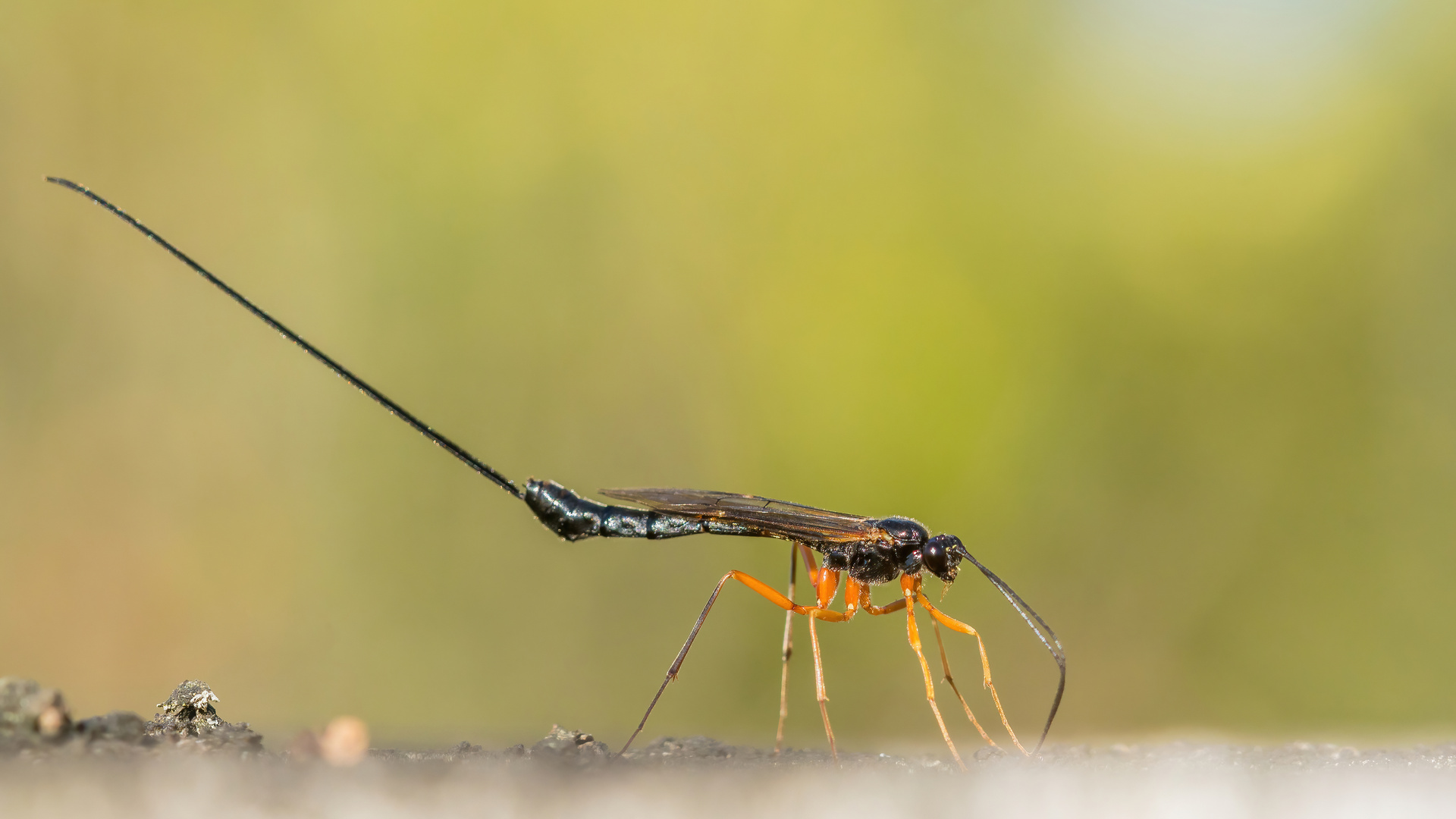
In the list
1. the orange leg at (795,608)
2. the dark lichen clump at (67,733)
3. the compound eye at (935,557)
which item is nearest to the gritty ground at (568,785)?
the dark lichen clump at (67,733)

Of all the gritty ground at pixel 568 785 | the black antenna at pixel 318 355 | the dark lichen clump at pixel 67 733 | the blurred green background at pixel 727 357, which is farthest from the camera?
the blurred green background at pixel 727 357

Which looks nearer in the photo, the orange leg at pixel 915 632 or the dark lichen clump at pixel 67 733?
the dark lichen clump at pixel 67 733

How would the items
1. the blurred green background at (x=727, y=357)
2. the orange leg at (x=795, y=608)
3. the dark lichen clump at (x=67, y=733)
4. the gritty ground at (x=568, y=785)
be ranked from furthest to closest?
the blurred green background at (x=727, y=357) < the orange leg at (x=795, y=608) < the dark lichen clump at (x=67, y=733) < the gritty ground at (x=568, y=785)

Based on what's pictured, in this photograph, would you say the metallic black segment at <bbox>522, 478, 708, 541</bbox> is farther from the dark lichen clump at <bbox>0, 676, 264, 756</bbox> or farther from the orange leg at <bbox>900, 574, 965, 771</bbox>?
the dark lichen clump at <bbox>0, 676, 264, 756</bbox>

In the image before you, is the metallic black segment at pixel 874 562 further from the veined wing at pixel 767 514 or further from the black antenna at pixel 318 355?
the black antenna at pixel 318 355

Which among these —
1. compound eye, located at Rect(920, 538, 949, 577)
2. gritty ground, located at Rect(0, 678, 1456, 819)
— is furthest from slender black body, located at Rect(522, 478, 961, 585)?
gritty ground, located at Rect(0, 678, 1456, 819)

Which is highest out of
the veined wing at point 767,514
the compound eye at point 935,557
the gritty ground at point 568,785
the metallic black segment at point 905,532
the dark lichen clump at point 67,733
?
the veined wing at point 767,514

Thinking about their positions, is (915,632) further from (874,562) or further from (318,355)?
(318,355)
